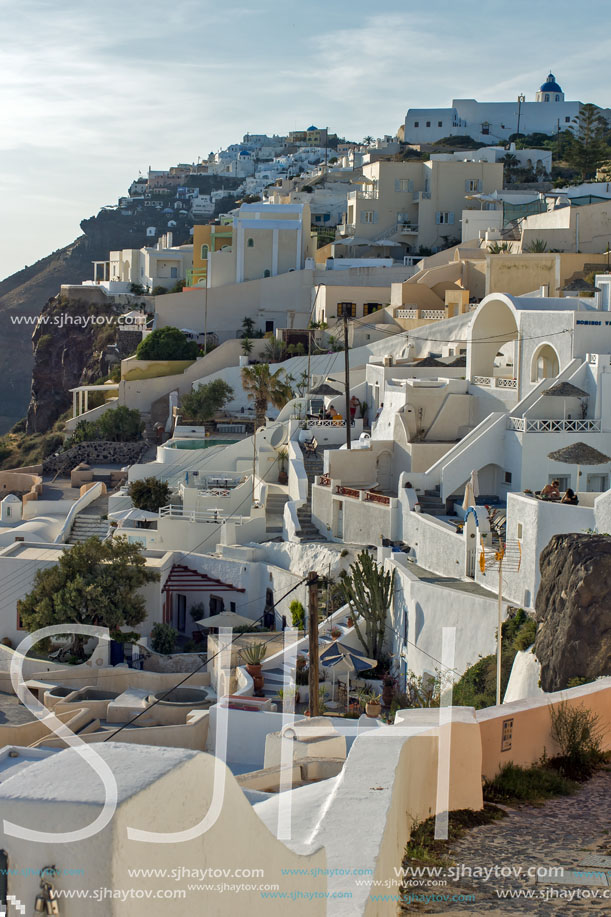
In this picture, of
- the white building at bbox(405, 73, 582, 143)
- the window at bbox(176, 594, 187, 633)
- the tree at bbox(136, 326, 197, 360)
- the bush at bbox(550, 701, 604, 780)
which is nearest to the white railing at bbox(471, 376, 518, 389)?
the window at bbox(176, 594, 187, 633)

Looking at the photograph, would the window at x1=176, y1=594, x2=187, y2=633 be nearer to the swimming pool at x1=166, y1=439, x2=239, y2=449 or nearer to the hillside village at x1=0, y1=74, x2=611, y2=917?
the hillside village at x1=0, y1=74, x2=611, y2=917

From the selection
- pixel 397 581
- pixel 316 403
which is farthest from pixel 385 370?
pixel 397 581

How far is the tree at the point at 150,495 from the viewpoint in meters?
27.7

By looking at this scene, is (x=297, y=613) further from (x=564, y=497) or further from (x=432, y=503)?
(x=564, y=497)

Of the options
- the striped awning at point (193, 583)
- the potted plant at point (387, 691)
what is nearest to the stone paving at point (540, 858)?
the potted plant at point (387, 691)

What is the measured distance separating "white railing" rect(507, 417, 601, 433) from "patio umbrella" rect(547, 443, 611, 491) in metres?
1.43

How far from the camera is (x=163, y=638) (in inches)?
870

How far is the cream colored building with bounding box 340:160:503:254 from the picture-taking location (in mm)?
48844

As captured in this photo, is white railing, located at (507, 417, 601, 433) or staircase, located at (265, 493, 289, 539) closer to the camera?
white railing, located at (507, 417, 601, 433)

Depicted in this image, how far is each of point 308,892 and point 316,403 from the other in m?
27.2

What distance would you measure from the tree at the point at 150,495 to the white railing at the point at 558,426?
10.7 meters

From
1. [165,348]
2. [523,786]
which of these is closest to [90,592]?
[523,786]

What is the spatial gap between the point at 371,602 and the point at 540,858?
41.8ft

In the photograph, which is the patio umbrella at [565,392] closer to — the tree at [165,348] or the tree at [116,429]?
the tree at [116,429]
